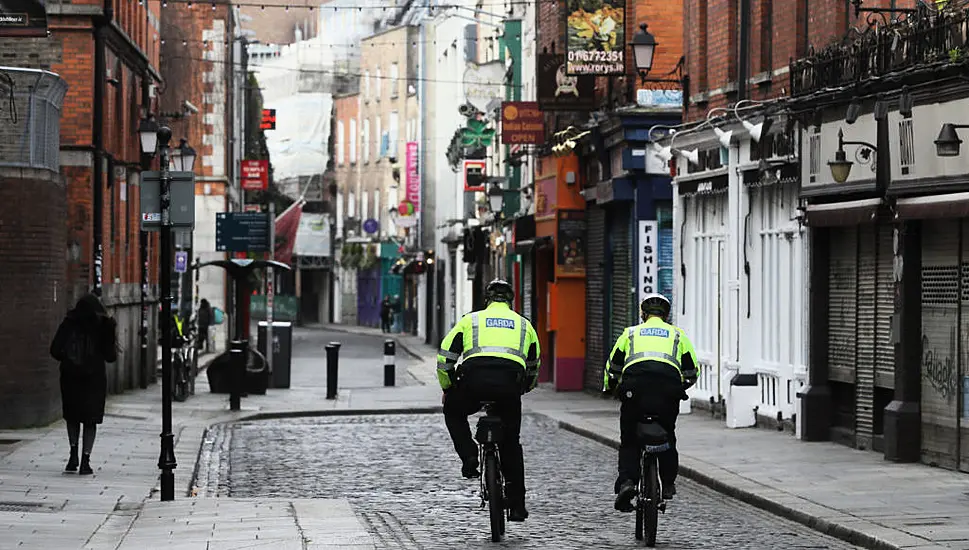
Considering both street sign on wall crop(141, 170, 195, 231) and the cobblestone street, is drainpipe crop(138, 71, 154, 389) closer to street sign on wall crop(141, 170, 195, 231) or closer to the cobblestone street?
the cobblestone street

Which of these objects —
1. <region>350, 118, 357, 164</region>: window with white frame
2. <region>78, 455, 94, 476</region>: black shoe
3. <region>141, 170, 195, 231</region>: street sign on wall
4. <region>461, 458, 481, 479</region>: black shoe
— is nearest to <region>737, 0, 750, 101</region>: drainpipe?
<region>141, 170, 195, 231</region>: street sign on wall

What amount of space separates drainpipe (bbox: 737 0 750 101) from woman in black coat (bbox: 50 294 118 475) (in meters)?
10.1

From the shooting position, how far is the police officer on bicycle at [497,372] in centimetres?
1297

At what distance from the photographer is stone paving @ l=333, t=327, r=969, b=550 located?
13.2 metres

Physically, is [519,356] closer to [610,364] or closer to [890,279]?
[610,364]

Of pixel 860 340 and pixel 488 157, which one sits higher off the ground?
pixel 488 157

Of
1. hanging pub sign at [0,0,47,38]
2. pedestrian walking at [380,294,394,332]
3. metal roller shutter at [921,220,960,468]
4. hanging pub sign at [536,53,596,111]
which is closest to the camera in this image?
metal roller shutter at [921,220,960,468]

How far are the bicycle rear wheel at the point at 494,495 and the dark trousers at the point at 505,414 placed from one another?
0.55 ft

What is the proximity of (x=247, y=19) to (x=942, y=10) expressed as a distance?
82100mm

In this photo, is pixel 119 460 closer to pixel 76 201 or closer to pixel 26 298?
pixel 26 298

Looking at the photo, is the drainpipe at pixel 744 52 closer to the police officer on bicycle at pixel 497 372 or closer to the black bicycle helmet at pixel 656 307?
the black bicycle helmet at pixel 656 307

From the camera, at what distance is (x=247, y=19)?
96.8 m

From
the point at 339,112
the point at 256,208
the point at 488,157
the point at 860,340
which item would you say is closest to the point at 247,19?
the point at 339,112

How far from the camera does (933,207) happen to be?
1750 centimetres
